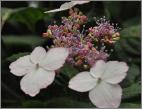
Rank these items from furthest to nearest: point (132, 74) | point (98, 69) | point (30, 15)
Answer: point (30, 15)
point (132, 74)
point (98, 69)

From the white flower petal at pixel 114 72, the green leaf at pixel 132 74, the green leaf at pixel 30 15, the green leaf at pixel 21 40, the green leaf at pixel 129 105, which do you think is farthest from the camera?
the green leaf at pixel 21 40

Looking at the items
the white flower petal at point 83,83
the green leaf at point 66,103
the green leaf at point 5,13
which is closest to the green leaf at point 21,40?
the green leaf at point 5,13

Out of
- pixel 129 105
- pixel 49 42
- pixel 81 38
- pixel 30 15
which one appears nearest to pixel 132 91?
pixel 129 105

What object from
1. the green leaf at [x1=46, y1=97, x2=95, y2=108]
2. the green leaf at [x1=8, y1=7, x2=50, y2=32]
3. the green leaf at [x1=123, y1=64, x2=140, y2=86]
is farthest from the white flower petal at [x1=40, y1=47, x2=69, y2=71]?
the green leaf at [x1=8, y1=7, x2=50, y2=32]

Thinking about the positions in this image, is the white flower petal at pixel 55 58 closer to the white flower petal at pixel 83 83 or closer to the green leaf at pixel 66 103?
the white flower petal at pixel 83 83

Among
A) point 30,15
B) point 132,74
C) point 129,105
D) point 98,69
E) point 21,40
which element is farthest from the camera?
point 21,40

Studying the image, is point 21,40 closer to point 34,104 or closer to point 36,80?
point 34,104

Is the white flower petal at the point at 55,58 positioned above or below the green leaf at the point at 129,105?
above

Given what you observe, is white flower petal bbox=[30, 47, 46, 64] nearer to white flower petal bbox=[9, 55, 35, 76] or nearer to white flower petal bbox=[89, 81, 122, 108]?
white flower petal bbox=[9, 55, 35, 76]
